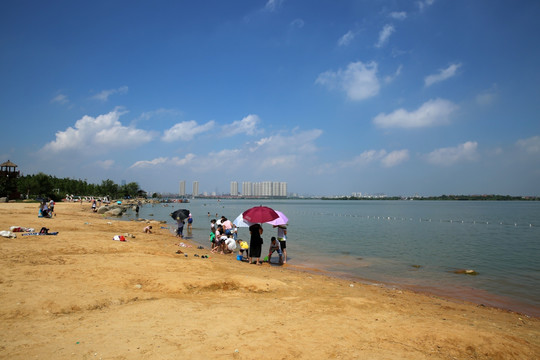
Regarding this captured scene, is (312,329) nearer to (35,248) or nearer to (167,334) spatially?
(167,334)

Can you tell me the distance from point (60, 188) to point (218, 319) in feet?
300

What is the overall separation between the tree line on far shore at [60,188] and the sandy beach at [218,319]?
5435cm

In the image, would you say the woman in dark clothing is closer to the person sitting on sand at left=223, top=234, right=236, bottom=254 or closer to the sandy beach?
the person sitting on sand at left=223, top=234, right=236, bottom=254

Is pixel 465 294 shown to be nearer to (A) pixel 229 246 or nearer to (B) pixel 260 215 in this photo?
(B) pixel 260 215

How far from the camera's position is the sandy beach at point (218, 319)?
5007 mm

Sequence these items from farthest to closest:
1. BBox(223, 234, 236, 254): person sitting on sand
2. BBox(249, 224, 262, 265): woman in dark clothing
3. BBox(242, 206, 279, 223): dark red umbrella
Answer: BBox(223, 234, 236, 254): person sitting on sand < BBox(249, 224, 262, 265): woman in dark clothing < BBox(242, 206, 279, 223): dark red umbrella

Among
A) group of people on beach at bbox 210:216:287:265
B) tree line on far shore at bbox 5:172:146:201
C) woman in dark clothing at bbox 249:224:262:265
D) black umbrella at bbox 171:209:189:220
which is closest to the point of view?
woman in dark clothing at bbox 249:224:262:265

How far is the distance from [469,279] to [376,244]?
10.2 meters

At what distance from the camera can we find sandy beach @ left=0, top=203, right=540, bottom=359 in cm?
501

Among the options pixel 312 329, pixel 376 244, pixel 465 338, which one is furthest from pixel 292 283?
pixel 376 244

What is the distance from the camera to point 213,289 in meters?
8.95

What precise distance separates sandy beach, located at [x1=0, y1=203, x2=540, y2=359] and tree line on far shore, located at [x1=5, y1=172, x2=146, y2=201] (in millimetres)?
54345

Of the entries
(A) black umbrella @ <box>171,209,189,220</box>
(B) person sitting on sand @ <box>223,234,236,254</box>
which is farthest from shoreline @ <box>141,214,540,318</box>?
(A) black umbrella @ <box>171,209,189,220</box>

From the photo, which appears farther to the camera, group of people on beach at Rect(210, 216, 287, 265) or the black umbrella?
the black umbrella
